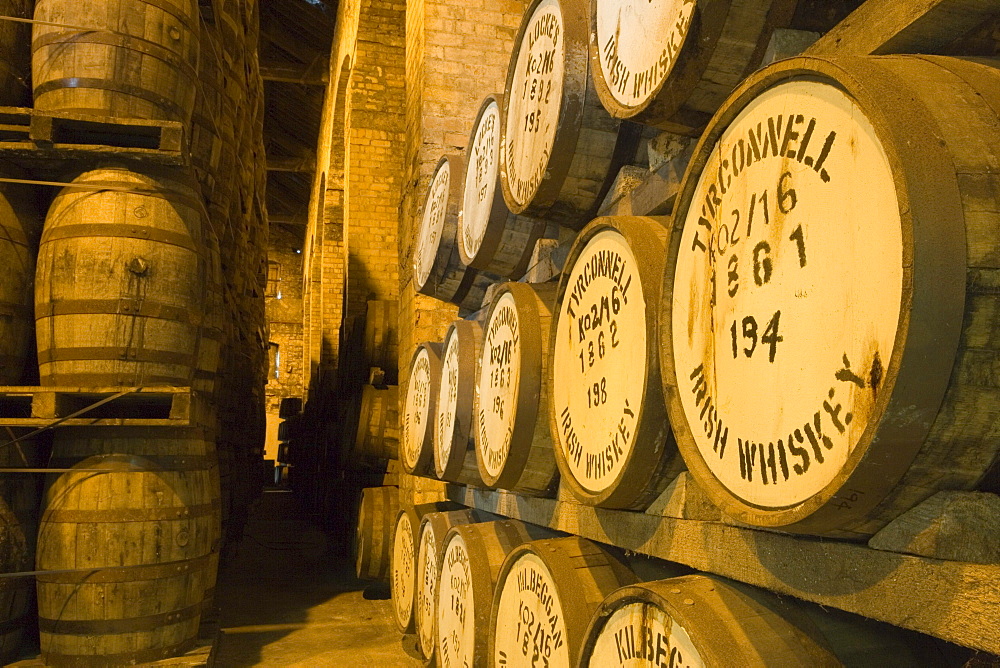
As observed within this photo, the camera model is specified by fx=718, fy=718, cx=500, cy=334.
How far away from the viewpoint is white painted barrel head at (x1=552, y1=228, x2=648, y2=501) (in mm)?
1477

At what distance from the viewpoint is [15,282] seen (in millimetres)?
3477

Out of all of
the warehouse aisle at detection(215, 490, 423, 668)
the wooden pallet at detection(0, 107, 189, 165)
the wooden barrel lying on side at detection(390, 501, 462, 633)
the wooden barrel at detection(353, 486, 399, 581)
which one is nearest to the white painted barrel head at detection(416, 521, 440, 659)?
the wooden barrel lying on side at detection(390, 501, 462, 633)

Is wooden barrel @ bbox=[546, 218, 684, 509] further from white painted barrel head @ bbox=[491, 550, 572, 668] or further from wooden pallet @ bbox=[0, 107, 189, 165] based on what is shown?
wooden pallet @ bbox=[0, 107, 189, 165]

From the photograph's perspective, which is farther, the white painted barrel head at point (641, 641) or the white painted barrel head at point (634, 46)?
the white painted barrel head at point (634, 46)

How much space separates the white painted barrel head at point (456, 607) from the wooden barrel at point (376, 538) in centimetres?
239

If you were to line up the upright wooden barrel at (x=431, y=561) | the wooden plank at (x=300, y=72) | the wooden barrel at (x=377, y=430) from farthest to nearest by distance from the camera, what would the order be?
the wooden plank at (x=300, y=72) → the wooden barrel at (x=377, y=430) → the upright wooden barrel at (x=431, y=561)

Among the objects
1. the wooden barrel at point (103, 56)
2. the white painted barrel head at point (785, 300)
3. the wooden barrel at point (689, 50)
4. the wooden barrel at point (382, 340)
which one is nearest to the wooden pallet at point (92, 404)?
the wooden barrel at point (103, 56)

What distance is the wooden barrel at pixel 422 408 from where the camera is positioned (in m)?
3.37

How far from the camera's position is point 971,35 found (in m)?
0.98

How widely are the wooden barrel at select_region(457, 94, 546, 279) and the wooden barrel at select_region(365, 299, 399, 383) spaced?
174 inches

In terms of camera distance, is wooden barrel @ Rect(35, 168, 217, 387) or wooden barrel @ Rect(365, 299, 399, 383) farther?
wooden barrel @ Rect(365, 299, 399, 383)

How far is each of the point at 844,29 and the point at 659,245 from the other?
49cm

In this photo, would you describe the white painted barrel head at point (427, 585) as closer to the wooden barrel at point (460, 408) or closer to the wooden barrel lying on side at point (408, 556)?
the wooden barrel lying on side at point (408, 556)

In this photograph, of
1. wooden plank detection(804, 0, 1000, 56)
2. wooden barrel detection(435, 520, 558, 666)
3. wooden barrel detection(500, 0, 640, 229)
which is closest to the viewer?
wooden plank detection(804, 0, 1000, 56)
